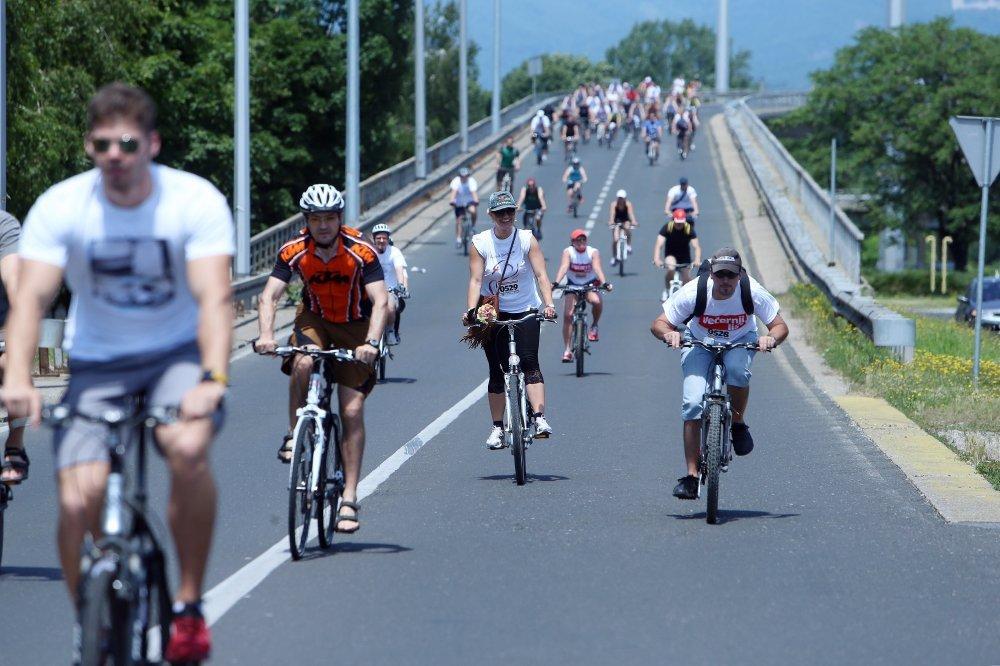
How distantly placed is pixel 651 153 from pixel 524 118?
20.3 m

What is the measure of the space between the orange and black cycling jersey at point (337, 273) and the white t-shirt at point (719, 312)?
2.02m

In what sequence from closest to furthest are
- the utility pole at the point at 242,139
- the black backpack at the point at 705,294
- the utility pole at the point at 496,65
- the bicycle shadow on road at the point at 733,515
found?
the bicycle shadow on road at the point at 733,515 < the black backpack at the point at 705,294 < the utility pole at the point at 242,139 < the utility pole at the point at 496,65

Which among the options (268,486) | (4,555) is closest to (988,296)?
(268,486)

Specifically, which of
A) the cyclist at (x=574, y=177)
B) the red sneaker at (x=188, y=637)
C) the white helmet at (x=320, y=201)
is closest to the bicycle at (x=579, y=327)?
the white helmet at (x=320, y=201)

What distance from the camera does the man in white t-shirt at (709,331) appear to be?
33.6 feet

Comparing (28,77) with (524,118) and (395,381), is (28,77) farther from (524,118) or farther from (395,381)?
(524,118)

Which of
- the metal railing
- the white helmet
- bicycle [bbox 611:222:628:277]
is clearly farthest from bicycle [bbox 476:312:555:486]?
bicycle [bbox 611:222:628:277]

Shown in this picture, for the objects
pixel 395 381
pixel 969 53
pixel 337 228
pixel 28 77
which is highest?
pixel 969 53

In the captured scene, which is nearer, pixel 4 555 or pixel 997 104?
pixel 4 555

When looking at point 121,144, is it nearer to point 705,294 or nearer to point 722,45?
point 705,294

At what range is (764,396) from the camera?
18.1 metres

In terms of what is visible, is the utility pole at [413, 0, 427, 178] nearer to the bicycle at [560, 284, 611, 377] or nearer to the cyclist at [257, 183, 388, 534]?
the bicycle at [560, 284, 611, 377]

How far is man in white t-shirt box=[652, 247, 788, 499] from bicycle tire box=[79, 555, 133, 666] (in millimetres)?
5621

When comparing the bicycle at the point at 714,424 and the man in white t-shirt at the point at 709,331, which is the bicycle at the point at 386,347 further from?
the bicycle at the point at 714,424
